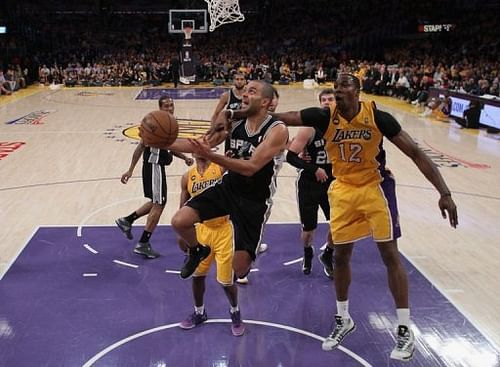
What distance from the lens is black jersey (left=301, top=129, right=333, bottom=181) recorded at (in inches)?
221

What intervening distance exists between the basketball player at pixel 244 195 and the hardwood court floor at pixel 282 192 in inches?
79.1

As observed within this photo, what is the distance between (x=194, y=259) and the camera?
14.4ft

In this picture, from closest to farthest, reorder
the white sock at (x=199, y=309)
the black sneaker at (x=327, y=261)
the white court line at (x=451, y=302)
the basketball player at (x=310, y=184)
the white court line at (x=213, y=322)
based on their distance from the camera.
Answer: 1. the white court line at (x=213, y=322)
2. the white court line at (x=451, y=302)
3. the white sock at (x=199, y=309)
4. the basketball player at (x=310, y=184)
5. the black sneaker at (x=327, y=261)

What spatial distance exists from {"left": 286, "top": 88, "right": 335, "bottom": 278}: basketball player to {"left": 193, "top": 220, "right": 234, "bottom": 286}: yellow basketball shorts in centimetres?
128

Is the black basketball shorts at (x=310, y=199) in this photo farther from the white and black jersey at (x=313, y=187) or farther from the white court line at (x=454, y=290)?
the white court line at (x=454, y=290)

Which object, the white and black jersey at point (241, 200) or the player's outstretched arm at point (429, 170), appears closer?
the player's outstretched arm at point (429, 170)

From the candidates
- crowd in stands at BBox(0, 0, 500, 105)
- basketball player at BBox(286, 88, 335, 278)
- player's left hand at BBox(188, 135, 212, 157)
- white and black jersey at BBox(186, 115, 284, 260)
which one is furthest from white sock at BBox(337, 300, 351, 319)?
crowd in stands at BBox(0, 0, 500, 105)

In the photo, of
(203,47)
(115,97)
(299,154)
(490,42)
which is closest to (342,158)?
(299,154)

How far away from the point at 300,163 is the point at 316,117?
1454mm

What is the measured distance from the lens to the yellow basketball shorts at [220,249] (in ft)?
14.5

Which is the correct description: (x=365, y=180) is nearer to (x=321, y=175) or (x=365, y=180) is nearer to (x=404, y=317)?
(x=404, y=317)

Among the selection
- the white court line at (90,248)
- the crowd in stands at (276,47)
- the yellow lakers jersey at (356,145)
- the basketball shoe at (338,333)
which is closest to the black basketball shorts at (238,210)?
the yellow lakers jersey at (356,145)

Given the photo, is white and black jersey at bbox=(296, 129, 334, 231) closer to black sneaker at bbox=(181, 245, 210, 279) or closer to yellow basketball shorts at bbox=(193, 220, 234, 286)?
yellow basketball shorts at bbox=(193, 220, 234, 286)

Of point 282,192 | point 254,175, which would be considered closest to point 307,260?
point 254,175
